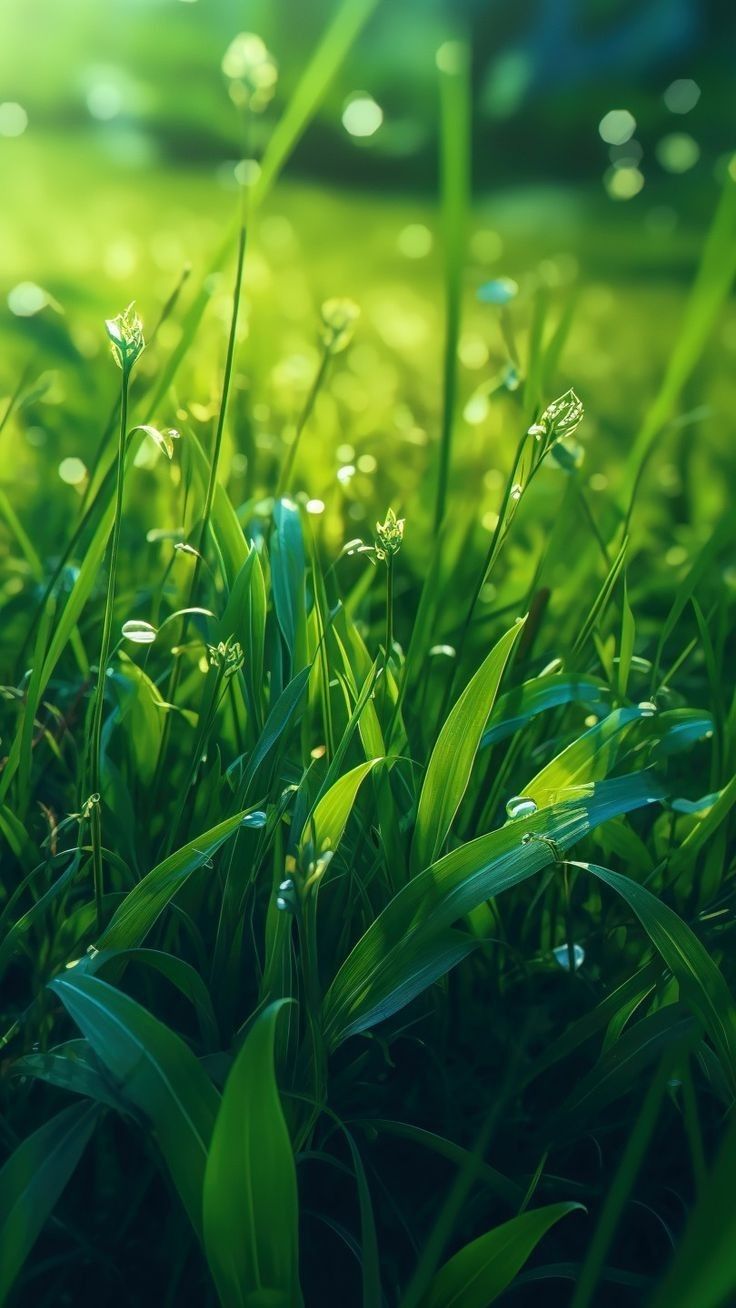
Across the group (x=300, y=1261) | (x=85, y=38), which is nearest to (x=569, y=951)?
(x=300, y=1261)

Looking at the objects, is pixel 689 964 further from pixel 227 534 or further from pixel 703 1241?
pixel 227 534

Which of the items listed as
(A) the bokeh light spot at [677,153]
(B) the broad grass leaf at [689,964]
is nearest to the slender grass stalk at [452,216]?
(B) the broad grass leaf at [689,964]

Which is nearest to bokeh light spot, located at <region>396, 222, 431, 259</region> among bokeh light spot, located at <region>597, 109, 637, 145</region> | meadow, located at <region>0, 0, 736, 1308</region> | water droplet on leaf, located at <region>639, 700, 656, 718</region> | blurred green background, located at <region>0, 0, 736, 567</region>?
blurred green background, located at <region>0, 0, 736, 567</region>

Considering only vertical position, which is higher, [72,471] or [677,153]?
[677,153]

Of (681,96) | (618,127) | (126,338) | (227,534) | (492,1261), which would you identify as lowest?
(492,1261)

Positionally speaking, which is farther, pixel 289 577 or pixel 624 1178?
pixel 289 577

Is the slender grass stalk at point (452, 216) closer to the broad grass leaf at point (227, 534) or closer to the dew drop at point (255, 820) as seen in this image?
the broad grass leaf at point (227, 534)

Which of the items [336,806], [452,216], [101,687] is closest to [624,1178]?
[336,806]
